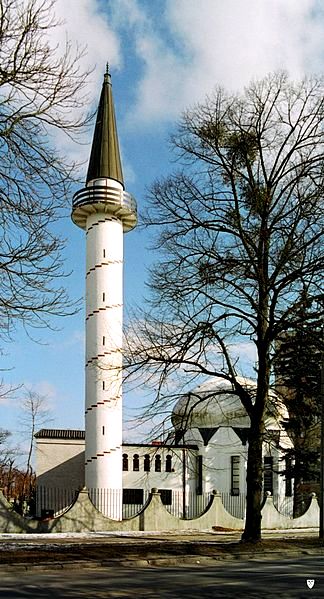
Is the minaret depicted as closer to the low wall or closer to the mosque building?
the mosque building

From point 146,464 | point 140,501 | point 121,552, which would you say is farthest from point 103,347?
point 121,552

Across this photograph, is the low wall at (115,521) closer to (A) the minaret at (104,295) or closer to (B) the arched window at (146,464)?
(A) the minaret at (104,295)

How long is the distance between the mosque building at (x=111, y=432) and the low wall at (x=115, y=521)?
4.09 meters

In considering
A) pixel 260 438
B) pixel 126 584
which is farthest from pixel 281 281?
pixel 126 584

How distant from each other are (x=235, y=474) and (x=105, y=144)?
2256 centimetres

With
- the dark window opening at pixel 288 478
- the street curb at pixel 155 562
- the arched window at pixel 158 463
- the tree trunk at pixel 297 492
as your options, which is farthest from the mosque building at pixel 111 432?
the street curb at pixel 155 562

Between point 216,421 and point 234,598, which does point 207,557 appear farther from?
point 216,421

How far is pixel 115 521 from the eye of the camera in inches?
1329

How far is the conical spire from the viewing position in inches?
1877

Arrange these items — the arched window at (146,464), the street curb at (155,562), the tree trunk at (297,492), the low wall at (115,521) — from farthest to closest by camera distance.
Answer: the arched window at (146,464) < the tree trunk at (297,492) < the low wall at (115,521) < the street curb at (155,562)

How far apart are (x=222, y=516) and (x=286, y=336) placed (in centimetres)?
1622

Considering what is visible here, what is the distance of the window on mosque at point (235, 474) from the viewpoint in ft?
169

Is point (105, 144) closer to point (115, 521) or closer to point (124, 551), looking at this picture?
point (115, 521)

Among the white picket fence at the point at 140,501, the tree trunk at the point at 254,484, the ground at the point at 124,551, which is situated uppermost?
the tree trunk at the point at 254,484
